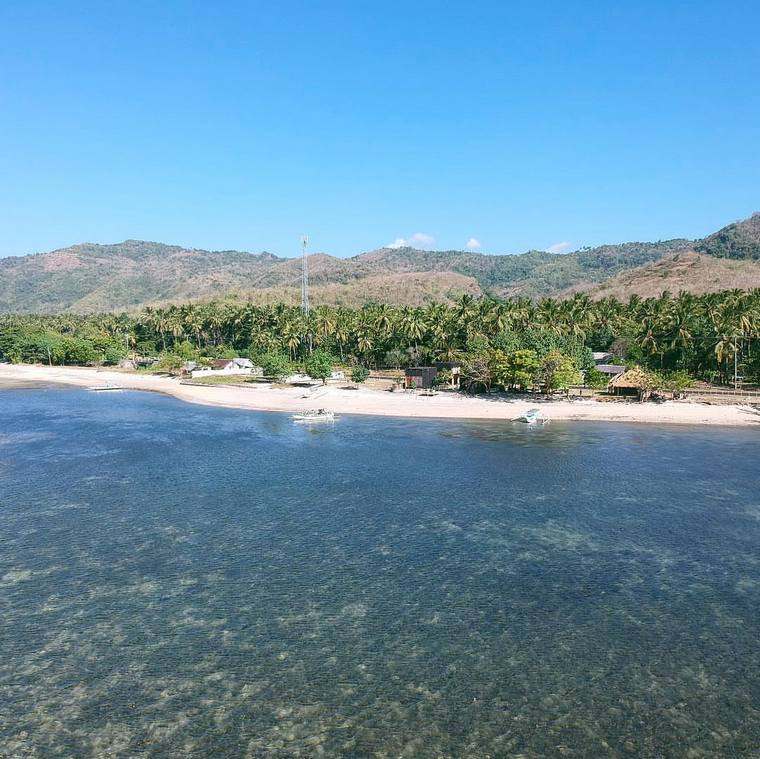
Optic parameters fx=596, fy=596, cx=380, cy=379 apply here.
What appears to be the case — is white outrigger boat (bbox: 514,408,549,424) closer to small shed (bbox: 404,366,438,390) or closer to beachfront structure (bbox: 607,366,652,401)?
beachfront structure (bbox: 607,366,652,401)

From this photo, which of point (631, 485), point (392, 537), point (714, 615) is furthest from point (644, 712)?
point (631, 485)

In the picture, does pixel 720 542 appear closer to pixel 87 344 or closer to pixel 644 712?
pixel 644 712

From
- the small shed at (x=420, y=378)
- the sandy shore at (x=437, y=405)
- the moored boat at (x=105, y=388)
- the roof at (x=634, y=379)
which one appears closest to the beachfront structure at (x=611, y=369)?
the roof at (x=634, y=379)

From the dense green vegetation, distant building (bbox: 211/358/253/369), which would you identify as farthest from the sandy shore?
distant building (bbox: 211/358/253/369)

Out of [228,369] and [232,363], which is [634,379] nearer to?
[228,369]

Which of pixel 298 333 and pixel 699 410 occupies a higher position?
pixel 298 333

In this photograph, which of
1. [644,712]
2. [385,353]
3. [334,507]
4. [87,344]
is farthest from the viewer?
[87,344]

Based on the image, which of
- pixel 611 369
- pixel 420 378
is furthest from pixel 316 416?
pixel 611 369
